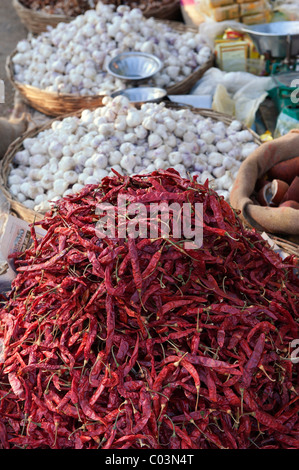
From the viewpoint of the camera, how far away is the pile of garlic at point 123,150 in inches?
106

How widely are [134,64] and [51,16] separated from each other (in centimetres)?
146

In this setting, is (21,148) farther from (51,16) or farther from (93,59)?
(51,16)

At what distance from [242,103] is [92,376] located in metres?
2.80

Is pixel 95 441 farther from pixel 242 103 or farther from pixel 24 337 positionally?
pixel 242 103

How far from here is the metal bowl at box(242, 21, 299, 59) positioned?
11.8ft

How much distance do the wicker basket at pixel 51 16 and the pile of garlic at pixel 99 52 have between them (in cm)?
52

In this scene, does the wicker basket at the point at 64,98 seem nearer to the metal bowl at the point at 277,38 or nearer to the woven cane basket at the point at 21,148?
the woven cane basket at the point at 21,148

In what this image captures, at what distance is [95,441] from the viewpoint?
1.39 meters

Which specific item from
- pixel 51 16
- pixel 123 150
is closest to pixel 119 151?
pixel 123 150

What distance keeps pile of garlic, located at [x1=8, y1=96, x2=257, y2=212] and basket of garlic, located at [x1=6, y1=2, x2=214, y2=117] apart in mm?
604

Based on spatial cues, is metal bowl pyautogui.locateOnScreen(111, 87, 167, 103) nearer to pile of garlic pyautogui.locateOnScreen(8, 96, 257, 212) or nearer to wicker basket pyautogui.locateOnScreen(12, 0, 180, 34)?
pile of garlic pyautogui.locateOnScreen(8, 96, 257, 212)

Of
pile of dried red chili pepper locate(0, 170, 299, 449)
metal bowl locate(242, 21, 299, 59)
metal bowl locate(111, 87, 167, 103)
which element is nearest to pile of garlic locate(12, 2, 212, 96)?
metal bowl locate(111, 87, 167, 103)

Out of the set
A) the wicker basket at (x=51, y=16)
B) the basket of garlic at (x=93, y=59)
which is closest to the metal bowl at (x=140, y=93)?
the basket of garlic at (x=93, y=59)

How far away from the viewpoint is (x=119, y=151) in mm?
2762
